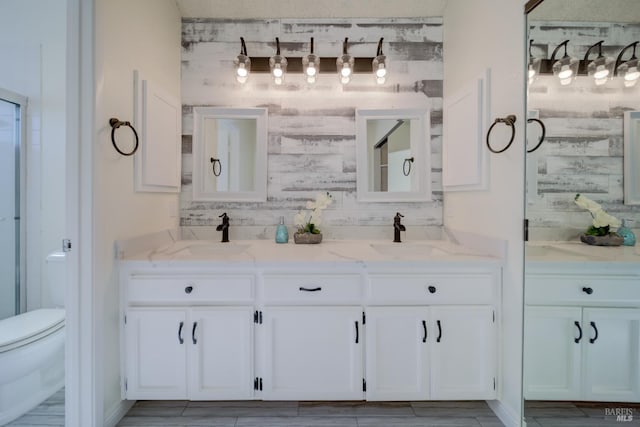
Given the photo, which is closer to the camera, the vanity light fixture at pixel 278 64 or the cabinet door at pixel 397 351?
the cabinet door at pixel 397 351

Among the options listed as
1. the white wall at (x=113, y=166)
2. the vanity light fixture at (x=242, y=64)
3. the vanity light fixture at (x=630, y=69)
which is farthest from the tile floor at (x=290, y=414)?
Answer: the vanity light fixture at (x=242, y=64)

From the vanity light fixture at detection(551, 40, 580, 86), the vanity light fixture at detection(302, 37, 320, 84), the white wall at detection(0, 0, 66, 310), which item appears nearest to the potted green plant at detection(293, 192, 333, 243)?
the vanity light fixture at detection(302, 37, 320, 84)

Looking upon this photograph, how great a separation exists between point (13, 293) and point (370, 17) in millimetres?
3303

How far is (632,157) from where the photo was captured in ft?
3.43

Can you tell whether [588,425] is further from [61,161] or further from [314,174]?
[61,161]

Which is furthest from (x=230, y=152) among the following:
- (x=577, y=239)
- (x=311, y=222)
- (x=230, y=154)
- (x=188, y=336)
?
(x=577, y=239)

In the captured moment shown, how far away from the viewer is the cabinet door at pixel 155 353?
161cm

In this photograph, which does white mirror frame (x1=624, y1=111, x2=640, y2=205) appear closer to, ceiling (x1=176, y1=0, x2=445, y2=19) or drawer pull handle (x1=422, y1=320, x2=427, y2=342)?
drawer pull handle (x1=422, y1=320, x2=427, y2=342)

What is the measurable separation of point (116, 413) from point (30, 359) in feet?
1.81

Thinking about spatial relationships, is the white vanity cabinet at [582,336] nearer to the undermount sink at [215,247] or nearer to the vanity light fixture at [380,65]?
the vanity light fixture at [380,65]

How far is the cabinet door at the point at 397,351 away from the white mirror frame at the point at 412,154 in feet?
3.03

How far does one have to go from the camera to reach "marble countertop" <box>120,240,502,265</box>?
1624 mm

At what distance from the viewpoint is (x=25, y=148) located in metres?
2.21

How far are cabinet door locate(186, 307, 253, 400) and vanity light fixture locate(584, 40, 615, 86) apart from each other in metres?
1.79
